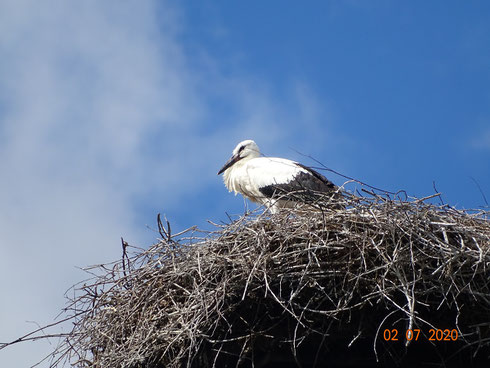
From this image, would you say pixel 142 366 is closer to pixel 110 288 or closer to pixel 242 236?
pixel 110 288

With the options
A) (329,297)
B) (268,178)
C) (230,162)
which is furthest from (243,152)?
(329,297)

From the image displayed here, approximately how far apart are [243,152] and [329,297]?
350 cm

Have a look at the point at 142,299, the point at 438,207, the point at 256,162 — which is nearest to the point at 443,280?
the point at 438,207

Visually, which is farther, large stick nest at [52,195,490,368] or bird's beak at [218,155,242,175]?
bird's beak at [218,155,242,175]

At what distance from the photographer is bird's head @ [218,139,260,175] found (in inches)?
294

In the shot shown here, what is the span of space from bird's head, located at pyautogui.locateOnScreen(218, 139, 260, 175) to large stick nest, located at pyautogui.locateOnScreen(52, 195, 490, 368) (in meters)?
2.88

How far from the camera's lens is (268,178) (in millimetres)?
6758

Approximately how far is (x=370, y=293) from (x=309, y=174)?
2.60 meters
